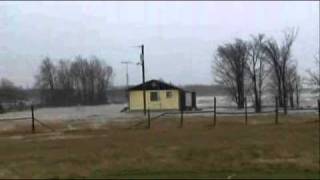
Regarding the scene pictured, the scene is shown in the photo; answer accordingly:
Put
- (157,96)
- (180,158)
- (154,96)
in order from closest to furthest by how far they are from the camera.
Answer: (180,158), (157,96), (154,96)

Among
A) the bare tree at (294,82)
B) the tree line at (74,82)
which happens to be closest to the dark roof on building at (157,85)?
the bare tree at (294,82)

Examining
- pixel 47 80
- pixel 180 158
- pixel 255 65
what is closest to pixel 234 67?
pixel 255 65

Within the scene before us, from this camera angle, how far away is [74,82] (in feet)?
504

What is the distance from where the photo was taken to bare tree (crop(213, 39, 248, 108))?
96.4m

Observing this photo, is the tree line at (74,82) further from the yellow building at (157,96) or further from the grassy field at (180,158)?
the grassy field at (180,158)

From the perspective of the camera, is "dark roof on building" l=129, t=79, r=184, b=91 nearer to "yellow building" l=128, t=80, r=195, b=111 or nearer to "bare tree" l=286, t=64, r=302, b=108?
"yellow building" l=128, t=80, r=195, b=111

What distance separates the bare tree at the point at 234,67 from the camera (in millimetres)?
96438

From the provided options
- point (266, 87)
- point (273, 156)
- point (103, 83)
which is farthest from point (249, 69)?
point (273, 156)

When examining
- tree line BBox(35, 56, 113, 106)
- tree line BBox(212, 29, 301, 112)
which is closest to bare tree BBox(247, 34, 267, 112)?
tree line BBox(212, 29, 301, 112)

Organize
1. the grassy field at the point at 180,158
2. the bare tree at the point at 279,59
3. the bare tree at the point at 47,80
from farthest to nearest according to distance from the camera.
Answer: the bare tree at the point at 47,80 < the bare tree at the point at 279,59 < the grassy field at the point at 180,158

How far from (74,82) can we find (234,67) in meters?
63.0

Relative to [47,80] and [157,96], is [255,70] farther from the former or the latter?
[47,80]

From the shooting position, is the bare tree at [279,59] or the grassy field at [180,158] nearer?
the grassy field at [180,158]

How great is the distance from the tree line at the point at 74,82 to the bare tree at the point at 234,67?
47.2 metres
